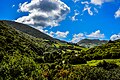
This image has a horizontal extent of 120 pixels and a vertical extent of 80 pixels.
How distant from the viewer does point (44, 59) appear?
181625mm

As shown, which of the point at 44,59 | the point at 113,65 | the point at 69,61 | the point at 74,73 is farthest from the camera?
the point at 44,59

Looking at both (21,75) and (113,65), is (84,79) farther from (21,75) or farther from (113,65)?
(21,75)

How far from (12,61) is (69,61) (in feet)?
293

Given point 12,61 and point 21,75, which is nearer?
point 21,75

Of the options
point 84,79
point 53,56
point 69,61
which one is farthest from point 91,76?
point 53,56

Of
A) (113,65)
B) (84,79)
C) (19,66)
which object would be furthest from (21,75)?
(113,65)

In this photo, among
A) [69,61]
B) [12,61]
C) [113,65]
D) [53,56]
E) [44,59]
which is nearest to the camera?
[12,61]

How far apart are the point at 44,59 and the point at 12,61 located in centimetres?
11497

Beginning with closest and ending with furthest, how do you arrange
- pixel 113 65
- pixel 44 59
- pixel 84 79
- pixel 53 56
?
pixel 84 79
pixel 113 65
pixel 44 59
pixel 53 56

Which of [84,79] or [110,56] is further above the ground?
[110,56]

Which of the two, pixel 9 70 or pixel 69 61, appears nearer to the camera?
pixel 9 70

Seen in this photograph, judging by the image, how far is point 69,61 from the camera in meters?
155

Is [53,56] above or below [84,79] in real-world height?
above

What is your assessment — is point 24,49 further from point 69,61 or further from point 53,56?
point 69,61
